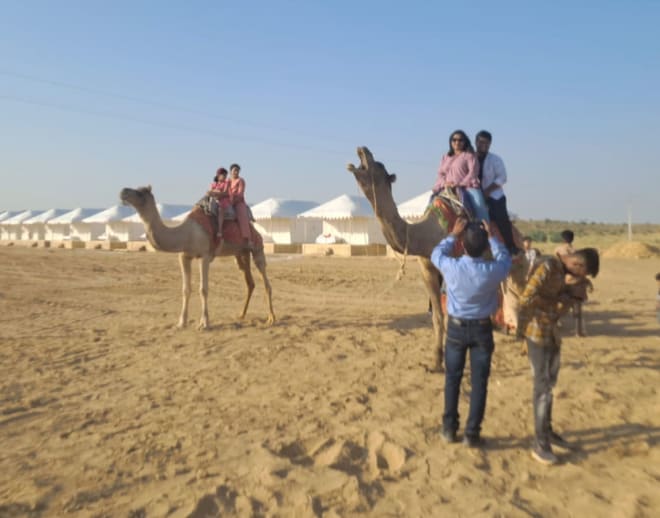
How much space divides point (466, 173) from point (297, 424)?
3.26 metres

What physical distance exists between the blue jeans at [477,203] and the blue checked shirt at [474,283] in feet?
6.07

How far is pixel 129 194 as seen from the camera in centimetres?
727

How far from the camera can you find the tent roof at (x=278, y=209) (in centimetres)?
3650

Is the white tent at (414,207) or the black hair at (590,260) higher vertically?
the white tent at (414,207)

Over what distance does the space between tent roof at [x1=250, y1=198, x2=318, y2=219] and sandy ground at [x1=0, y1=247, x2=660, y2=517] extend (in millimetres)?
28174

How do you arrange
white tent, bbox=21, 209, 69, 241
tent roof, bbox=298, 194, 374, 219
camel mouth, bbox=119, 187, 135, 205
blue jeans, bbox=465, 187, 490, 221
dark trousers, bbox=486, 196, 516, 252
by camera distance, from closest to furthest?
blue jeans, bbox=465, 187, 490, 221 < dark trousers, bbox=486, 196, 516, 252 < camel mouth, bbox=119, 187, 135, 205 < tent roof, bbox=298, 194, 374, 219 < white tent, bbox=21, 209, 69, 241

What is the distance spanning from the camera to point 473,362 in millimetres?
3623

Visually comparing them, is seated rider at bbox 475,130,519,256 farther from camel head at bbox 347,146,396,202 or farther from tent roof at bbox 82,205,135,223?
tent roof at bbox 82,205,135,223

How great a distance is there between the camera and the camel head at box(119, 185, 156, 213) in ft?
23.9

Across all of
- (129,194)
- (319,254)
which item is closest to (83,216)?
(319,254)

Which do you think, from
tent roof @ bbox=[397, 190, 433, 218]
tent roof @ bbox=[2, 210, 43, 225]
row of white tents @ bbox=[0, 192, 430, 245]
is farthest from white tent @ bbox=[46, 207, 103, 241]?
tent roof @ bbox=[397, 190, 433, 218]

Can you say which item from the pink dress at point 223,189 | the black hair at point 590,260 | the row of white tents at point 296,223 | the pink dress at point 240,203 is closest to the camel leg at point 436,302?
the black hair at point 590,260

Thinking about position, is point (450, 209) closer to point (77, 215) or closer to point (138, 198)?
point (138, 198)

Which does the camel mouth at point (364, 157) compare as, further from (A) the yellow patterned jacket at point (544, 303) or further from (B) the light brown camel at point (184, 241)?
(B) the light brown camel at point (184, 241)
